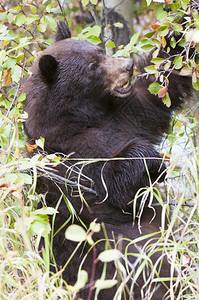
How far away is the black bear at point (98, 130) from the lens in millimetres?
3506

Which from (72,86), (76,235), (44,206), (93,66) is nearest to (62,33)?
(93,66)

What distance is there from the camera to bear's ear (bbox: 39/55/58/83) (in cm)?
352

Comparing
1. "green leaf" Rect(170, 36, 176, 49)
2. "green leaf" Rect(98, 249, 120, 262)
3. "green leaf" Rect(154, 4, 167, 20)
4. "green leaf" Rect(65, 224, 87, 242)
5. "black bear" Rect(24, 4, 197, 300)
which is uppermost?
"green leaf" Rect(154, 4, 167, 20)

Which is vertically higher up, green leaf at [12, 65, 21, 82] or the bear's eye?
green leaf at [12, 65, 21, 82]

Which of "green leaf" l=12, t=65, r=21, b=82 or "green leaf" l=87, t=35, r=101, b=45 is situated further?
"green leaf" l=87, t=35, r=101, b=45

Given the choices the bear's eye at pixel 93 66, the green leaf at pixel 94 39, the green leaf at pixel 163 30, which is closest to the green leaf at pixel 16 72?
the bear's eye at pixel 93 66

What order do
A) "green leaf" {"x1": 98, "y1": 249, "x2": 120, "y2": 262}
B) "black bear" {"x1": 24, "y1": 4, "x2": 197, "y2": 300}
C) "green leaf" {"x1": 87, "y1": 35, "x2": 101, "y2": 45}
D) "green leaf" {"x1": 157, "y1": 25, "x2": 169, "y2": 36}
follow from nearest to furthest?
1. "green leaf" {"x1": 98, "y1": 249, "x2": 120, "y2": 262}
2. "green leaf" {"x1": 157, "y1": 25, "x2": 169, "y2": 36}
3. "black bear" {"x1": 24, "y1": 4, "x2": 197, "y2": 300}
4. "green leaf" {"x1": 87, "y1": 35, "x2": 101, "y2": 45}

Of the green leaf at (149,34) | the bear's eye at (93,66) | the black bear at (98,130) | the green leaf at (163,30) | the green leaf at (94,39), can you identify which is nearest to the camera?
the green leaf at (163,30)

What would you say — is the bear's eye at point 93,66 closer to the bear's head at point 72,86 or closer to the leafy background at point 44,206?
the bear's head at point 72,86

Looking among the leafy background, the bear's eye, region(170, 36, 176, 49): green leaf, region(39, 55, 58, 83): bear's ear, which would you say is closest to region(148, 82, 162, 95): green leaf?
the leafy background

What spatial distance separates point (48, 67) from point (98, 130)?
1.99 ft

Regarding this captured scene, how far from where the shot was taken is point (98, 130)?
373 centimetres

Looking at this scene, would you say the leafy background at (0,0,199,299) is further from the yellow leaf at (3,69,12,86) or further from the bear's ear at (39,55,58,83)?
the bear's ear at (39,55,58,83)

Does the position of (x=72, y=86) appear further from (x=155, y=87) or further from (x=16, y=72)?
(x=155, y=87)
